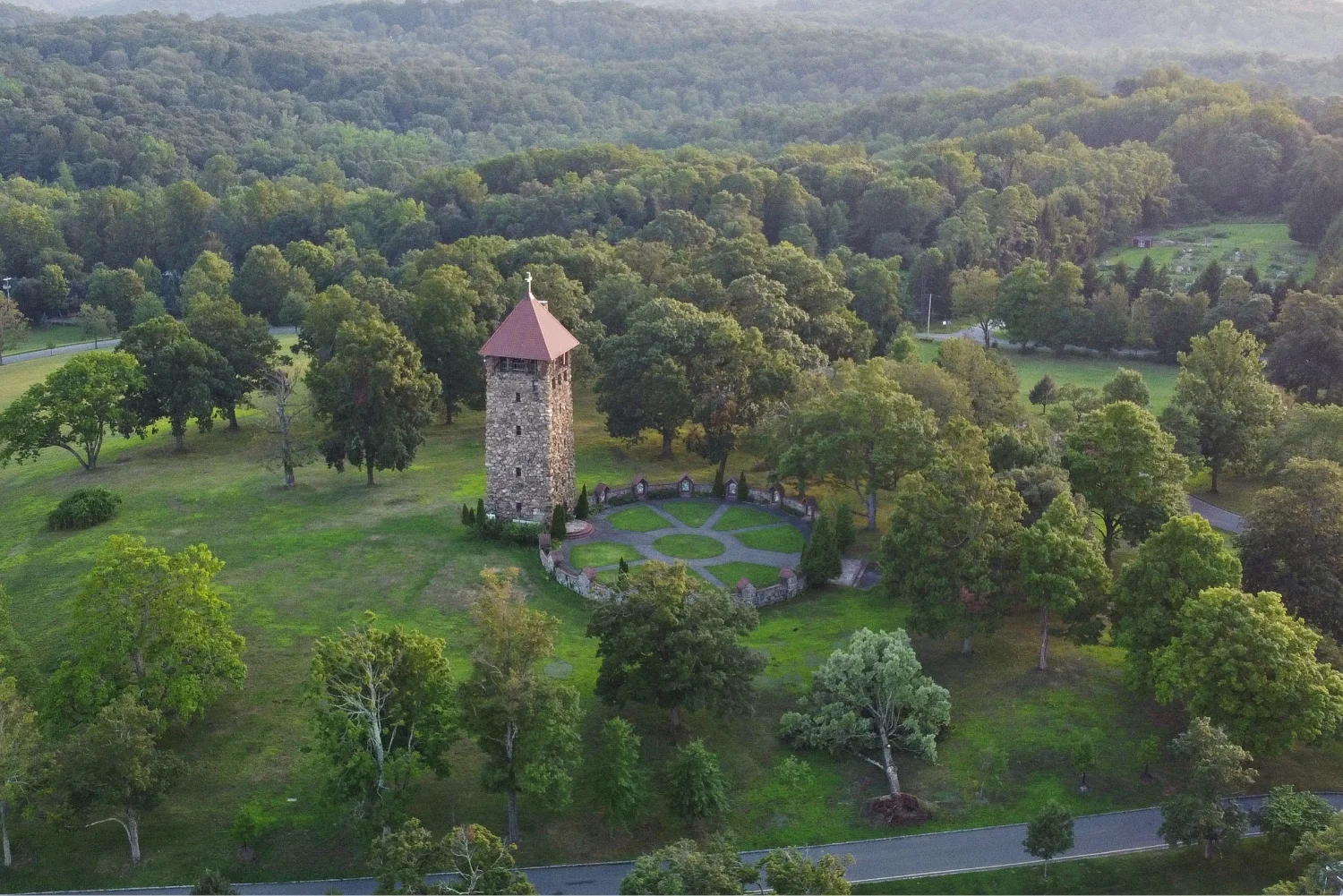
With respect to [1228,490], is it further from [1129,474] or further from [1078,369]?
[1078,369]

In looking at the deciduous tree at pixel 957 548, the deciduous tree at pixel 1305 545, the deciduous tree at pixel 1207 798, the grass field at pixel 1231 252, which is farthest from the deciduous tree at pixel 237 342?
the grass field at pixel 1231 252

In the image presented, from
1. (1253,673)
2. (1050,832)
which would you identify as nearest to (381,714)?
(1050,832)

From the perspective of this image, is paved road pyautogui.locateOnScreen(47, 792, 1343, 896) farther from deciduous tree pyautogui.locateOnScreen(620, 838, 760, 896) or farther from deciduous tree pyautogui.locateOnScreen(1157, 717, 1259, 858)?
deciduous tree pyautogui.locateOnScreen(620, 838, 760, 896)

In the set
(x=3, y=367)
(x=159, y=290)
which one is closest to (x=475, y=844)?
(x=3, y=367)

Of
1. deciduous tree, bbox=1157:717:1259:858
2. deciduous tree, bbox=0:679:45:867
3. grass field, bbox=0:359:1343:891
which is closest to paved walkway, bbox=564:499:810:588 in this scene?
grass field, bbox=0:359:1343:891

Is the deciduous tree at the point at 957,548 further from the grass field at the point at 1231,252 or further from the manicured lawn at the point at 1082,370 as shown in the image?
the grass field at the point at 1231,252
